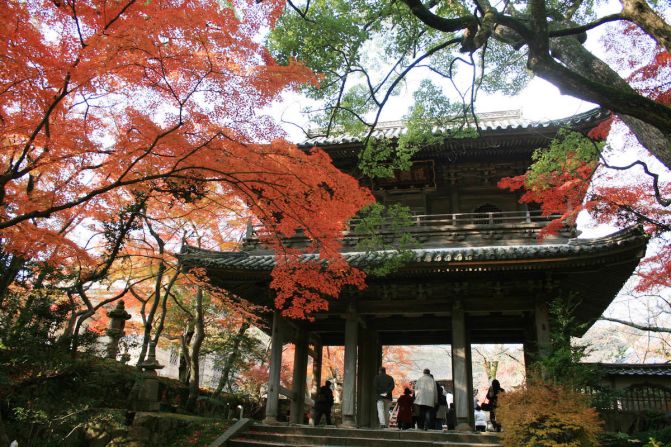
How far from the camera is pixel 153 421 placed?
11.2 m

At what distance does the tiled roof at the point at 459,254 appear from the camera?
9844 millimetres

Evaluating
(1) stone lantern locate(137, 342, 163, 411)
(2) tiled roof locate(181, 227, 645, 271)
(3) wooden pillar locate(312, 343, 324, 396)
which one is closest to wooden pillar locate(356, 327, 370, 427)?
(3) wooden pillar locate(312, 343, 324, 396)

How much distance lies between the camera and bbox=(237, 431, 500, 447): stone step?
9.43m

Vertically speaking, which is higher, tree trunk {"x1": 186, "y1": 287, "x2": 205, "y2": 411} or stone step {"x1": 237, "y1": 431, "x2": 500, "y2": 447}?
tree trunk {"x1": 186, "y1": 287, "x2": 205, "y2": 411}

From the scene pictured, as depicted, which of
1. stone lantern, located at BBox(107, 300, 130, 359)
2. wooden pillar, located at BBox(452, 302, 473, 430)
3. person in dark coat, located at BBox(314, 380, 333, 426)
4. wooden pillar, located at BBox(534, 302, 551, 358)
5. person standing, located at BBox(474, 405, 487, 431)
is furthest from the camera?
person standing, located at BBox(474, 405, 487, 431)

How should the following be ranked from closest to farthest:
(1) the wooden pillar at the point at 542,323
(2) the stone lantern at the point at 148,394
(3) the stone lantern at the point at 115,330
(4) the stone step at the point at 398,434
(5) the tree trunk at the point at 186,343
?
(4) the stone step at the point at 398,434, (1) the wooden pillar at the point at 542,323, (2) the stone lantern at the point at 148,394, (3) the stone lantern at the point at 115,330, (5) the tree trunk at the point at 186,343

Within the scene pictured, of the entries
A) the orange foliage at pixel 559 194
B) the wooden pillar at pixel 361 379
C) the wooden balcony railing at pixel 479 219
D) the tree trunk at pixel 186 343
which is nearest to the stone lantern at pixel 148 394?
the tree trunk at pixel 186 343

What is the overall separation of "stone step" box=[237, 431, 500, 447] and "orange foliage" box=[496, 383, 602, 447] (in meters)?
1.65

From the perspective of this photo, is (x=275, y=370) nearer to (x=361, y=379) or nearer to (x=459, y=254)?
(x=361, y=379)

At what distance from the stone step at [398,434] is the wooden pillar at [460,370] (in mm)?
545

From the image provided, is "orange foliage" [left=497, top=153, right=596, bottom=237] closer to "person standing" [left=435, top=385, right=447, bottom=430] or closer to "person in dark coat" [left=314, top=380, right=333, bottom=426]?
"person standing" [left=435, top=385, right=447, bottom=430]

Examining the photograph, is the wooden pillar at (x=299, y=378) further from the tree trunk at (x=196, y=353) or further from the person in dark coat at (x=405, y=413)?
the tree trunk at (x=196, y=353)

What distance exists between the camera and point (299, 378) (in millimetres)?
14078

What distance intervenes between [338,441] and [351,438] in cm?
28
